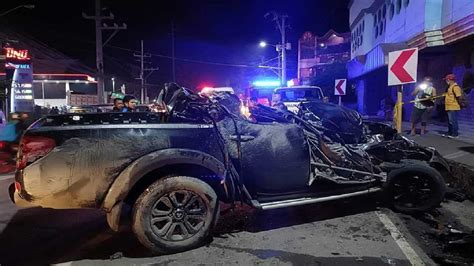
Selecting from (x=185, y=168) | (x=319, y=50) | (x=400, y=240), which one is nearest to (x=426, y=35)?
(x=400, y=240)

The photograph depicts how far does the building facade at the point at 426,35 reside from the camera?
447 inches

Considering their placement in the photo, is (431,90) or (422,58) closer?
(431,90)

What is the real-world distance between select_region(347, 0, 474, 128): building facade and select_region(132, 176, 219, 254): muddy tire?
868cm

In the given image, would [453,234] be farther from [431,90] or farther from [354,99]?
[354,99]

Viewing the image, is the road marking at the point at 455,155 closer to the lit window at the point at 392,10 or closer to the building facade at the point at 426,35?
the building facade at the point at 426,35

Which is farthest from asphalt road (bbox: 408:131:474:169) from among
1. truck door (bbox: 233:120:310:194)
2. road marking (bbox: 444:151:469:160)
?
truck door (bbox: 233:120:310:194)

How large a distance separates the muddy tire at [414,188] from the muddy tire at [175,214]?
102 inches

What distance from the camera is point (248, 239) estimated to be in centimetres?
477

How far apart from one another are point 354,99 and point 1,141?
32033 millimetres

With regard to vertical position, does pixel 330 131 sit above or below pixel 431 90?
below

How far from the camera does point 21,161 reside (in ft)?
13.3

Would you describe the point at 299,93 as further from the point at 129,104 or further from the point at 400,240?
the point at 400,240

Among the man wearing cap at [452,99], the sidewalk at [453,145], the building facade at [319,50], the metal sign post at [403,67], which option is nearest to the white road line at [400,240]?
the sidewalk at [453,145]

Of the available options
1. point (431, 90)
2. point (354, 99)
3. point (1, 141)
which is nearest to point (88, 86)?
point (354, 99)
